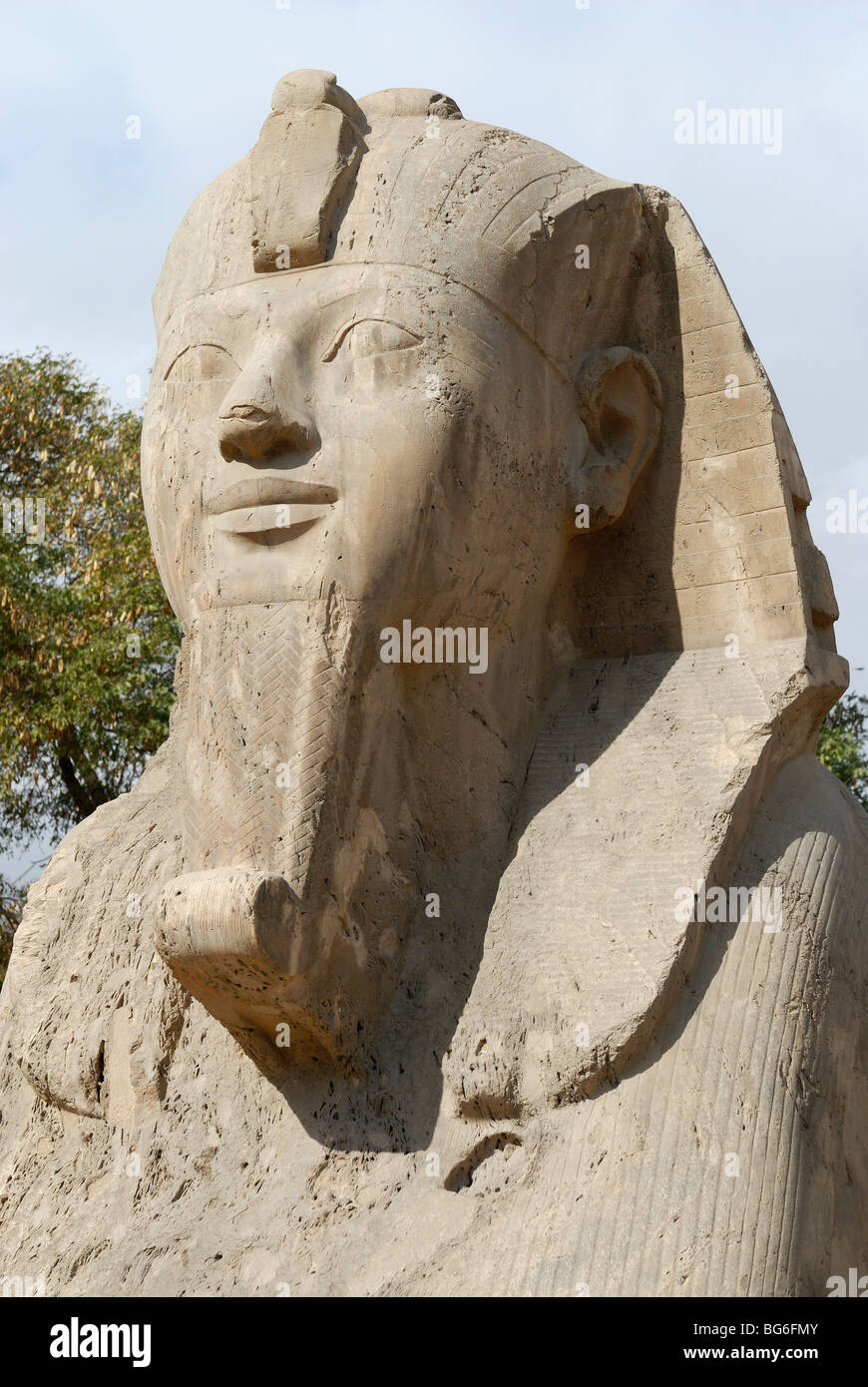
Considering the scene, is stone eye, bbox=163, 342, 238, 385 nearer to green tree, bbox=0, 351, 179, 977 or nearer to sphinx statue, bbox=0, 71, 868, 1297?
sphinx statue, bbox=0, 71, 868, 1297

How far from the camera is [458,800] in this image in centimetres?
421

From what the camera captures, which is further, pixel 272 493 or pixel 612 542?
pixel 612 542

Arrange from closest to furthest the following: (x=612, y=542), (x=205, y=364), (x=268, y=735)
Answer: (x=268, y=735) < (x=205, y=364) < (x=612, y=542)

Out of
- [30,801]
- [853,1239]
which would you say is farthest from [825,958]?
[30,801]

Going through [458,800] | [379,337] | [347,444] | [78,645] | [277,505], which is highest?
[78,645]

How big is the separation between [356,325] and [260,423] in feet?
1.06

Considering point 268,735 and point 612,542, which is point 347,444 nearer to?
point 268,735

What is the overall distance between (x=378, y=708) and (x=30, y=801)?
10.7 meters

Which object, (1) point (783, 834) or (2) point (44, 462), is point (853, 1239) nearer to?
(1) point (783, 834)

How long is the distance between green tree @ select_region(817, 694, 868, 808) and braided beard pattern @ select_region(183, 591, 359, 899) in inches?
324

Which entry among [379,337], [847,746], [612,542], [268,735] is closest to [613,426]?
[612,542]

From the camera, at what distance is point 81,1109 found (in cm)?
432

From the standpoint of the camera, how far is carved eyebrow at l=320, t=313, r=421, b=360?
13.1 feet

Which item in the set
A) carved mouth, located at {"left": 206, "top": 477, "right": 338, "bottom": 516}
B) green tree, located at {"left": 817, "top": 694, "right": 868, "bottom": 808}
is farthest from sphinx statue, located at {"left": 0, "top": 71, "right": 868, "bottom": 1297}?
green tree, located at {"left": 817, "top": 694, "right": 868, "bottom": 808}
